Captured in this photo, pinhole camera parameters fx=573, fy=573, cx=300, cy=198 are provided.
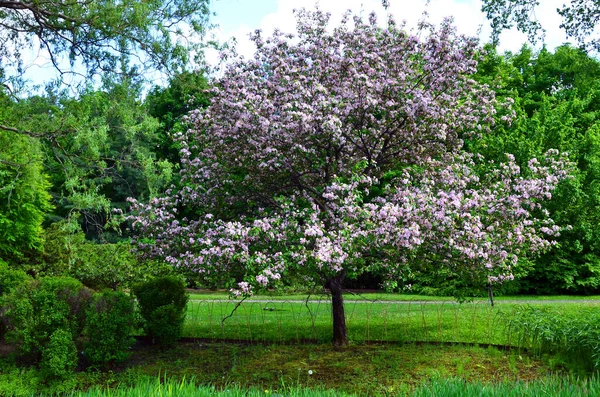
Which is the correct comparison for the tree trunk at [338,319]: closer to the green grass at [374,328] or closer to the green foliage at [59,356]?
the green grass at [374,328]

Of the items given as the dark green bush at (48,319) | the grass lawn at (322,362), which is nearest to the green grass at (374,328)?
the grass lawn at (322,362)

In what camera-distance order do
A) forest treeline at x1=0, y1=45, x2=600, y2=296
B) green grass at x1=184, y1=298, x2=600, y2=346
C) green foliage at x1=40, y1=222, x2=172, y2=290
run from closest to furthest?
forest treeline at x1=0, y1=45, x2=600, y2=296, green grass at x1=184, y1=298, x2=600, y2=346, green foliage at x1=40, y1=222, x2=172, y2=290

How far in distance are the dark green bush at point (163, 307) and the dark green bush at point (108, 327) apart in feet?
3.31

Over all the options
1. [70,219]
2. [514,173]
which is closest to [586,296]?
[514,173]

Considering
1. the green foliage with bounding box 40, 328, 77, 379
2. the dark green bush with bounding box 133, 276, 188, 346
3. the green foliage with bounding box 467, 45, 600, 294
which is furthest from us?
the green foliage with bounding box 467, 45, 600, 294

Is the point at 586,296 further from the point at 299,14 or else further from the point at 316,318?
the point at 299,14

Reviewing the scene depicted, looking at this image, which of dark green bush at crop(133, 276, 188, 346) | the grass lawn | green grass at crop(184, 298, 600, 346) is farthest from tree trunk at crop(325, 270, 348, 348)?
dark green bush at crop(133, 276, 188, 346)

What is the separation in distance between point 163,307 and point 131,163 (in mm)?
2664

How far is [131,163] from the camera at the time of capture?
1042 cm

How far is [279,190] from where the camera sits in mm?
10180

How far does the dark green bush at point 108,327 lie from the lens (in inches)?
349

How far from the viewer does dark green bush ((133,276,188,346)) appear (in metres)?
10.2

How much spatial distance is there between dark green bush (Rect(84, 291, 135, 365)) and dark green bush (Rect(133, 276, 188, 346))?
1.01 meters

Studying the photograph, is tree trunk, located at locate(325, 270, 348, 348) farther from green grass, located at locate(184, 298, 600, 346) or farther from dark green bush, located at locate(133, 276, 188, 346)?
dark green bush, located at locate(133, 276, 188, 346)
